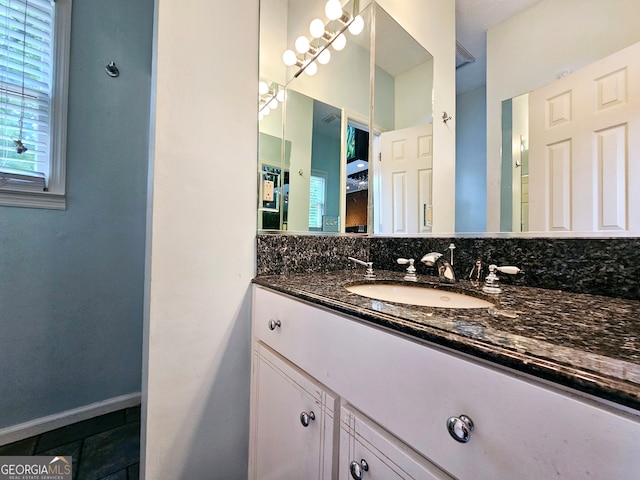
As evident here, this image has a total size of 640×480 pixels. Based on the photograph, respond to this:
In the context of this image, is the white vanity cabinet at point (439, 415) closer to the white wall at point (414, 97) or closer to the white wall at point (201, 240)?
the white wall at point (201, 240)

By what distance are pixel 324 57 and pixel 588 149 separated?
1157mm

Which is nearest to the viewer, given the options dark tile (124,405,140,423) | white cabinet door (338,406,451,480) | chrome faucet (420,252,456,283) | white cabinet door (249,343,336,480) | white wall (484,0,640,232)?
white cabinet door (338,406,451,480)

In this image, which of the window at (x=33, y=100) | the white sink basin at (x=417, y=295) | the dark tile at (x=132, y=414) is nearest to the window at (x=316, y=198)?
the white sink basin at (x=417, y=295)

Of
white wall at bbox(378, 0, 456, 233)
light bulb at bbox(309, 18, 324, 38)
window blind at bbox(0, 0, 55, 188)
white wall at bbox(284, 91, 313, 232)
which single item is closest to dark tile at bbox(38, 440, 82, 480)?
window blind at bbox(0, 0, 55, 188)

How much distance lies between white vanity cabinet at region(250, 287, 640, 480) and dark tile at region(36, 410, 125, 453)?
4.10 feet

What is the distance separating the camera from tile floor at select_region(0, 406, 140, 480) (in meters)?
1.09

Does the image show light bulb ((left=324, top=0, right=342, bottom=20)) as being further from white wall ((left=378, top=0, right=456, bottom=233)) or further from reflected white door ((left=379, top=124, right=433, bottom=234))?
reflected white door ((left=379, top=124, right=433, bottom=234))

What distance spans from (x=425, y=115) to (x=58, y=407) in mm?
2291

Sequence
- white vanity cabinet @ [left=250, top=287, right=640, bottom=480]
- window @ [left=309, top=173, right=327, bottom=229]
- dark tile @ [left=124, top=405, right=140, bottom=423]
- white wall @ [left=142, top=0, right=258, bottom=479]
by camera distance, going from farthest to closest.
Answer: dark tile @ [left=124, top=405, right=140, bottom=423] → window @ [left=309, top=173, right=327, bottom=229] → white wall @ [left=142, top=0, right=258, bottom=479] → white vanity cabinet @ [left=250, top=287, right=640, bottom=480]

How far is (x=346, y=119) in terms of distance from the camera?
1.36 metres

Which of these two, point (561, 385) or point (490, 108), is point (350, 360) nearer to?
point (561, 385)

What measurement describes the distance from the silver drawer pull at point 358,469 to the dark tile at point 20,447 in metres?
1.56

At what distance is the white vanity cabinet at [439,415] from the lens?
0.88 ft

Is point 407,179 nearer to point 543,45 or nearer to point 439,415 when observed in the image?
point 543,45
